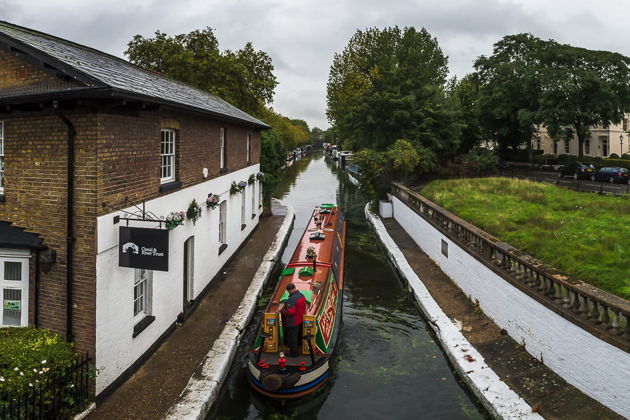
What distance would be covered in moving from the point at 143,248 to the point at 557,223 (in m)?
11.9

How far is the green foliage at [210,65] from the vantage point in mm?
31516

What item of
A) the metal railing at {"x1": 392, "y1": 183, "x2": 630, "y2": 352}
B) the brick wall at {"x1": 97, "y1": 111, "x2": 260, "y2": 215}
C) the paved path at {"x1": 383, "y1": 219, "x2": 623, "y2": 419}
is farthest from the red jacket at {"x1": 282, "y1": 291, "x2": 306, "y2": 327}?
the metal railing at {"x1": 392, "y1": 183, "x2": 630, "y2": 352}

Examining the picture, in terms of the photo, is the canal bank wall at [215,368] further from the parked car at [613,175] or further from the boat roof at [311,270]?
the parked car at [613,175]

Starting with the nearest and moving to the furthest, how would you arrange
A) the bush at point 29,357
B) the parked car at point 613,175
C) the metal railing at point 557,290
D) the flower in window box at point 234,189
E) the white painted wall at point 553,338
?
the bush at point 29,357, the white painted wall at point 553,338, the metal railing at point 557,290, the flower in window box at point 234,189, the parked car at point 613,175

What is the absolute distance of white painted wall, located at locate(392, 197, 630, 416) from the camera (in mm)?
7055

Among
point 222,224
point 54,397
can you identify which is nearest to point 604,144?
point 222,224

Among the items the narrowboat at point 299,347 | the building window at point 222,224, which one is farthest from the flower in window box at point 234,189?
the narrowboat at point 299,347

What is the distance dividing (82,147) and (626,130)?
185 ft

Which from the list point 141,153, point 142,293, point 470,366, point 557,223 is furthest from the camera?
point 557,223

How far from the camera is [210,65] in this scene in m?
31.4

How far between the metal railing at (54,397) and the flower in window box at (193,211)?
4745mm

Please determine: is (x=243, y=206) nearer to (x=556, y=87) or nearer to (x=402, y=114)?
(x=402, y=114)

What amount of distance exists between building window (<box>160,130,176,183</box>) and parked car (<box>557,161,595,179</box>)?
31.8 metres

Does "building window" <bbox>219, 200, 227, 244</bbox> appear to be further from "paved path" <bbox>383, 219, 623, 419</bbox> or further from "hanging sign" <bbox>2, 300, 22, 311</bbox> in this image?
"hanging sign" <bbox>2, 300, 22, 311</bbox>
